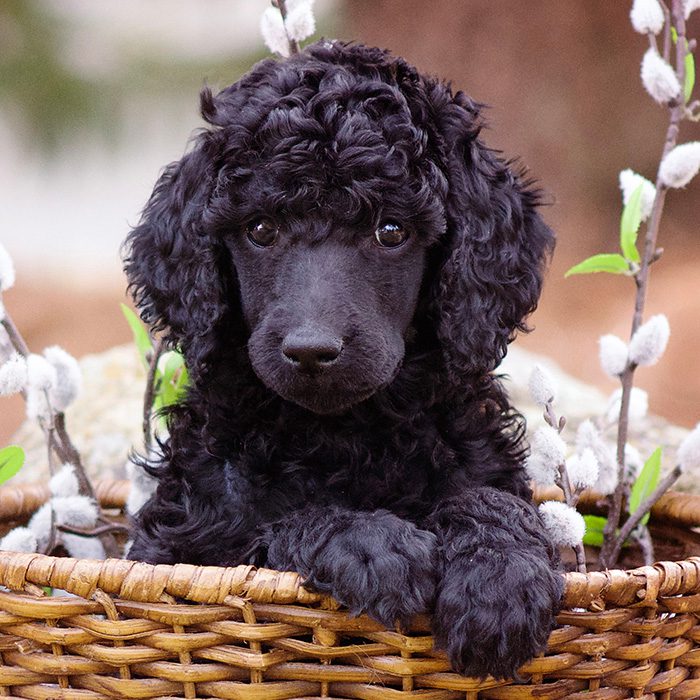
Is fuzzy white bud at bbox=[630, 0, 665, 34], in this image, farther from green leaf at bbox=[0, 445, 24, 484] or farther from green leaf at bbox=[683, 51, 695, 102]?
green leaf at bbox=[0, 445, 24, 484]

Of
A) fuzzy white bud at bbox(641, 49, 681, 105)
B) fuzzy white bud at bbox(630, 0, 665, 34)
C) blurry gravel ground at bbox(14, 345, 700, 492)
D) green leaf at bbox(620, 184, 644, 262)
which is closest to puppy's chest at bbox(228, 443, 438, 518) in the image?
green leaf at bbox(620, 184, 644, 262)

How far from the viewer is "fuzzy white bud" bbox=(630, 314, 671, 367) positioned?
2.42 m

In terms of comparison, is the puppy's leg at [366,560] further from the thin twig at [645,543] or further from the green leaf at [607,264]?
the thin twig at [645,543]

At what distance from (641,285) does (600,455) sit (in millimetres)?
445

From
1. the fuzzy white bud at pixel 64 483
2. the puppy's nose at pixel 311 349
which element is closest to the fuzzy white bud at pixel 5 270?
the fuzzy white bud at pixel 64 483

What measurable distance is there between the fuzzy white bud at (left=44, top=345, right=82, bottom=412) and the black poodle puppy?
0.53m

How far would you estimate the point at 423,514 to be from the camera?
1.95 meters

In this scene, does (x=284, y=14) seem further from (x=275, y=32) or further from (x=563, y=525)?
(x=563, y=525)

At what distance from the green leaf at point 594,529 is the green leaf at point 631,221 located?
716mm

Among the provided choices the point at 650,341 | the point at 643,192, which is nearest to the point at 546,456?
the point at 650,341

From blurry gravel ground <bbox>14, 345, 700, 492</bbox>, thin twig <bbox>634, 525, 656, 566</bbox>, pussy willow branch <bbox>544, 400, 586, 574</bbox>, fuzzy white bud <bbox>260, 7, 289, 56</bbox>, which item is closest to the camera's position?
pussy willow branch <bbox>544, 400, 586, 574</bbox>

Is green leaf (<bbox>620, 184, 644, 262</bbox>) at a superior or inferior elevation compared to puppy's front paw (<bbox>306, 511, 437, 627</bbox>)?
superior

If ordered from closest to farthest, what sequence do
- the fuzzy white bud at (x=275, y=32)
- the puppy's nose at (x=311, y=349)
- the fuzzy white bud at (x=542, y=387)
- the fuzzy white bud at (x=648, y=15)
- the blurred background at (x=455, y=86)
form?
1. the puppy's nose at (x=311, y=349)
2. the fuzzy white bud at (x=542, y=387)
3. the fuzzy white bud at (x=648, y=15)
4. the fuzzy white bud at (x=275, y=32)
5. the blurred background at (x=455, y=86)

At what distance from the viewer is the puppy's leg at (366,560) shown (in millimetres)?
1566
